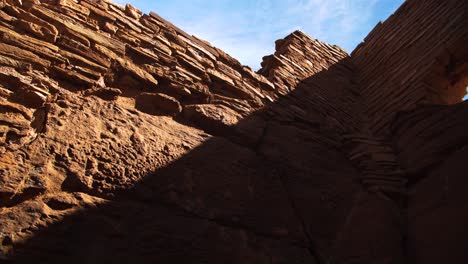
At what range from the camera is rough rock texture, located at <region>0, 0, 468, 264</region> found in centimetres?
204

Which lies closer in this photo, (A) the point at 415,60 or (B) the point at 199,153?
(B) the point at 199,153

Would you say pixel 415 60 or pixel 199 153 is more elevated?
pixel 415 60

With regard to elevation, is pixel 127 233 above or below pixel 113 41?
below

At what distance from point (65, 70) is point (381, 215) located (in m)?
2.58

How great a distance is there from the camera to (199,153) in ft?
9.10

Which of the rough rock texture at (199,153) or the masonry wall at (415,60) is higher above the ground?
the masonry wall at (415,60)

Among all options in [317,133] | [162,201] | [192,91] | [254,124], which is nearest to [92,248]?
[162,201]

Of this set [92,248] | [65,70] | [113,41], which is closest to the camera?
[92,248]

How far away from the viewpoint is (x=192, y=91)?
10.4ft

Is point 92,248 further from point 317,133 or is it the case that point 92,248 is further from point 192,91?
point 317,133

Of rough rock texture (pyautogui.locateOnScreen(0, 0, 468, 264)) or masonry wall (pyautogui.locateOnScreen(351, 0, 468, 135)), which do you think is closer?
rough rock texture (pyautogui.locateOnScreen(0, 0, 468, 264))

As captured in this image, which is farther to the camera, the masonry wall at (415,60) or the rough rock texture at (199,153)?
the masonry wall at (415,60)

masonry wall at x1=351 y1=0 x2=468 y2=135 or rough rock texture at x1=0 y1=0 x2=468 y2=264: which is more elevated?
masonry wall at x1=351 y1=0 x2=468 y2=135

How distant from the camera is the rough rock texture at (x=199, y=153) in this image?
80.5 inches
